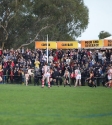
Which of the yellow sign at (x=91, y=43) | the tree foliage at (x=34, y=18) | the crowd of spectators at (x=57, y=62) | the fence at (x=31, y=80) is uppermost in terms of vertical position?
the tree foliage at (x=34, y=18)

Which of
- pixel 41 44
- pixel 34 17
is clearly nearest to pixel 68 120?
pixel 41 44

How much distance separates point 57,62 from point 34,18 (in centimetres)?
3303

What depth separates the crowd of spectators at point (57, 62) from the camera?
33938 millimetres

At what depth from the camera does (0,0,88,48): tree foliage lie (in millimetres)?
63656

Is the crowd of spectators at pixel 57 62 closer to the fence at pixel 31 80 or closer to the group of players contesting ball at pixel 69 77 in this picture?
the fence at pixel 31 80

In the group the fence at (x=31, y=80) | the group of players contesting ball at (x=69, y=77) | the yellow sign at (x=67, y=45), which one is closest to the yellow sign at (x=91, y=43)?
the yellow sign at (x=67, y=45)

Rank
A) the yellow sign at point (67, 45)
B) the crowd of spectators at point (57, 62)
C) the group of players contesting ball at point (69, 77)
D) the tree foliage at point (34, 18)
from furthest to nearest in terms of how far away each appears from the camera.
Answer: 1. the tree foliage at point (34, 18)
2. the yellow sign at point (67, 45)
3. the crowd of spectators at point (57, 62)
4. the group of players contesting ball at point (69, 77)

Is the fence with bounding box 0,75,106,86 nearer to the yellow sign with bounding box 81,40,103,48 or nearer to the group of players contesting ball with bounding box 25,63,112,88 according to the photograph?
the group of players contesting ball with bounding box 25,63,112,88

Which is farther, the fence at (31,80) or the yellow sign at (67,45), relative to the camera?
the yellow sign at (67,45)

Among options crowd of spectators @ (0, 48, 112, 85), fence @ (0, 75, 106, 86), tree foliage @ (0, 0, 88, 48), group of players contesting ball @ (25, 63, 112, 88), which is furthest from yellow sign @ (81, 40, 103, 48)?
tree foliage @ (0, 0, 88, 48)

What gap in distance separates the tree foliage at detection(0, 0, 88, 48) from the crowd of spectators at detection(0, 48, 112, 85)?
24.9 meters

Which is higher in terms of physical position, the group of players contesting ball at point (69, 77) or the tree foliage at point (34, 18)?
the tree foliage at point (34, 18)

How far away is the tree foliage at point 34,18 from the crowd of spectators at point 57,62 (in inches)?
982

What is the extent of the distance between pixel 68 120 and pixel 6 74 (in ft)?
81.3
